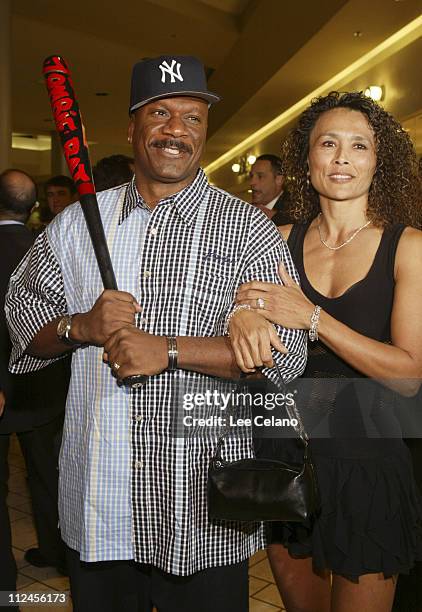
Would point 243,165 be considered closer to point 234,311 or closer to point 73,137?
point 73,137

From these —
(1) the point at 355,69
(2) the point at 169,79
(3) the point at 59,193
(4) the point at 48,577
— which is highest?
(1) the point at 355,69

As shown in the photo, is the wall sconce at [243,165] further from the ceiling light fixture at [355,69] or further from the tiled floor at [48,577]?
the tiled floor at [48,577]

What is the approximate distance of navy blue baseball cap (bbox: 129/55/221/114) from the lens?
5.35 ft

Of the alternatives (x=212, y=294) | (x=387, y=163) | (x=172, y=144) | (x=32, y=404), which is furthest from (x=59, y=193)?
(x=212, y=294)

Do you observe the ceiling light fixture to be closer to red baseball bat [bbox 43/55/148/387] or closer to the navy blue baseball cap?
the navy blue baseball cap

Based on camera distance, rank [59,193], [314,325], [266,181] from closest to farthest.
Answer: [314,325] < [59,193] < [266,181]

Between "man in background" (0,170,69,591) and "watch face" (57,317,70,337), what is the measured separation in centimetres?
141

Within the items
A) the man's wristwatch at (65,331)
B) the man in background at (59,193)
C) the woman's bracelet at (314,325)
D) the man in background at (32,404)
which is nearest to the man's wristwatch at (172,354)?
the man's wristwatch at (65,331)

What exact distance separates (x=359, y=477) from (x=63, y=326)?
80cm

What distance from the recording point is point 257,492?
5.09ft

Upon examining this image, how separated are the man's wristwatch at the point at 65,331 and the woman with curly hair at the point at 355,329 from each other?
371mm

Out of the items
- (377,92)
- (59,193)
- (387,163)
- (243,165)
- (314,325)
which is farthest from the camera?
(243,165)

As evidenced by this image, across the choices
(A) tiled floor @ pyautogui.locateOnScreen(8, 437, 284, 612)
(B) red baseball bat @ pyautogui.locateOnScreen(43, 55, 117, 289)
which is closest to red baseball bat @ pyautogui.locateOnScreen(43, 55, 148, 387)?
(B) red baseball bat @ pyautogui.locateOnScreen(43, 55, 117, 289)

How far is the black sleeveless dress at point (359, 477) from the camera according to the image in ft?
5.83
